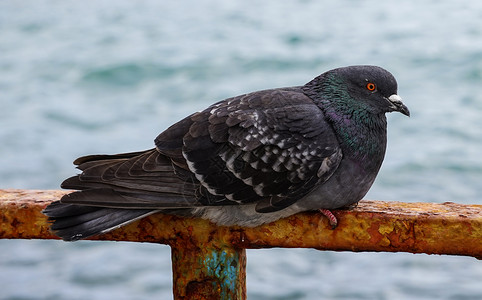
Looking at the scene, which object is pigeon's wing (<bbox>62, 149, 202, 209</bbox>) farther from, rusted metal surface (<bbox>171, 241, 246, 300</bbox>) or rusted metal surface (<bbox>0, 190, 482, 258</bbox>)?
rusted metal surface (<bbox>171, 241, 246, 300</bbox>)

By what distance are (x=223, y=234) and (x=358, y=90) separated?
1038 mm

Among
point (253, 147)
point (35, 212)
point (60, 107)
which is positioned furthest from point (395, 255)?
point (60, 107)

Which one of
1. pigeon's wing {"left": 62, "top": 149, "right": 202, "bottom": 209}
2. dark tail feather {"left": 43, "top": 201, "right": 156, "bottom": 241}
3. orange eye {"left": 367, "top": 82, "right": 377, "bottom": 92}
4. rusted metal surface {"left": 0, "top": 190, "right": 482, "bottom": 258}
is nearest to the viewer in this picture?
rusted metal surface {"left": 0, "top": 190, "right": 482, "bottom": 258}

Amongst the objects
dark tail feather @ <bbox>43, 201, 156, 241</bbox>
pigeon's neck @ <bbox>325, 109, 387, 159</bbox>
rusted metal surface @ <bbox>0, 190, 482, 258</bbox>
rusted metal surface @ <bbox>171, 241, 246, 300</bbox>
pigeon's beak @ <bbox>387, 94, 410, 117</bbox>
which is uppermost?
pigeon's beak @ <bbox>387, 94, 410, 117</bbox>

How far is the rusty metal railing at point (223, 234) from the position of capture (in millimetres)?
2973

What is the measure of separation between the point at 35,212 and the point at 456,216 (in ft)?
5.79

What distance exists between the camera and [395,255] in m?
7.78

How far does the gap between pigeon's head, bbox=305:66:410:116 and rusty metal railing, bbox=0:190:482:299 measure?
0.54 metres

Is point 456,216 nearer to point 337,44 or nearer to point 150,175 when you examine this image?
point 150,175

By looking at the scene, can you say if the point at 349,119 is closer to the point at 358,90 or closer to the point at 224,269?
the point at 358,90

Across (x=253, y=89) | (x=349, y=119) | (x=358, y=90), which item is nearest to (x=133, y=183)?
(x=349, y=119)

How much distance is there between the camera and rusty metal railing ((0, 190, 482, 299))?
2.97 meters

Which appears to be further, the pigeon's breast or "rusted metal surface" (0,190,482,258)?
the pigeon's breast

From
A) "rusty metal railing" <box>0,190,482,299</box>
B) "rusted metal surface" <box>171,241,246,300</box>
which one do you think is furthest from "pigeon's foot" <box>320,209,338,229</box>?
"rusted metal surface" <box>171,241,246,300</box>
